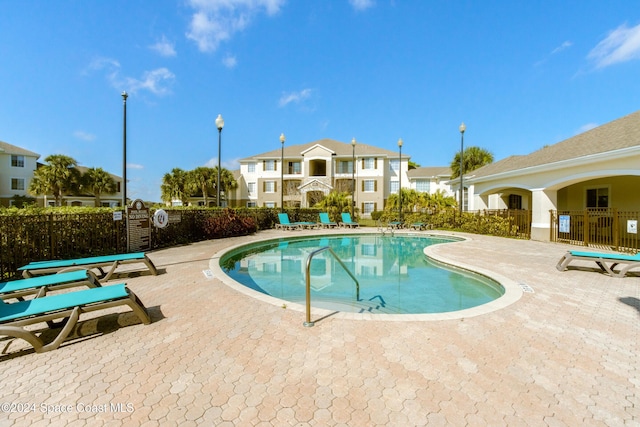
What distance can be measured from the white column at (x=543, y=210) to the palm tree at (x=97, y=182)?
166 feet

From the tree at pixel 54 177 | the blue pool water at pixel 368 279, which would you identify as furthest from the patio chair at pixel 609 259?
the tree at pixel 54 177

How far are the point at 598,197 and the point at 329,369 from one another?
22.3 m

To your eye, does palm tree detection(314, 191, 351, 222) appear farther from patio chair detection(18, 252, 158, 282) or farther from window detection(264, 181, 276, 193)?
patio chair detection(18, 252, 158, 282)

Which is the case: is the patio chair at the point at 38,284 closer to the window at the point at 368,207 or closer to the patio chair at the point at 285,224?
the patio chair at the point at 285,224

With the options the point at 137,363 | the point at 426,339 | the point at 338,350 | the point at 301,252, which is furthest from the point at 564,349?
the point at 301,252

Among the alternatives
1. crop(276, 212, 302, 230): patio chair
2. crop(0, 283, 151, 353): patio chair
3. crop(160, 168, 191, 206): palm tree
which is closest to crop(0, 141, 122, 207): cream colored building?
crop(160, 168, 191, 206): palm tree

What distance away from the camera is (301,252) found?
1422 cm

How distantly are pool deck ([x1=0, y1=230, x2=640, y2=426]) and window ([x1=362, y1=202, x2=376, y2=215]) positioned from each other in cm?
3354

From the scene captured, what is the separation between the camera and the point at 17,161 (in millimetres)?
38719

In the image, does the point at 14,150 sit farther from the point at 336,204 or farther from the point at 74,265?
the point at 74,265

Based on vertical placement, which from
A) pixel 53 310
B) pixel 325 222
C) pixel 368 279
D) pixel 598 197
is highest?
pixel 598 197

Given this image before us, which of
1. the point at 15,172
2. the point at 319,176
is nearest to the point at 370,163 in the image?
the point at 319,176

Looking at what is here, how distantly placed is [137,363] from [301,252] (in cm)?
1077

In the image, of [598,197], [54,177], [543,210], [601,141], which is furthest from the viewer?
[54,177]
